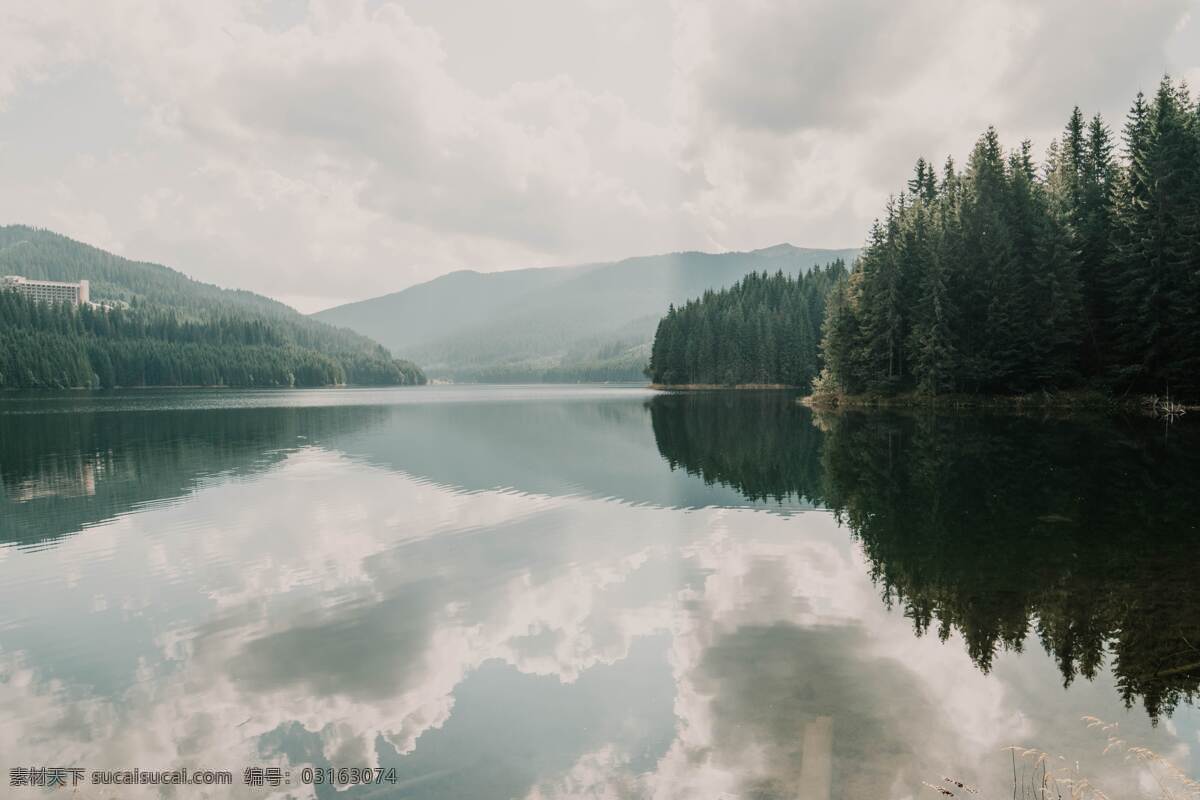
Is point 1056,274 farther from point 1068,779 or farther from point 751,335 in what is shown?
point 751,335

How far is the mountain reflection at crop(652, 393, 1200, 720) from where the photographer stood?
11.3m

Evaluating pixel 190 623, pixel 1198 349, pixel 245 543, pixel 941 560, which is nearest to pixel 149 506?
pixel 245 543

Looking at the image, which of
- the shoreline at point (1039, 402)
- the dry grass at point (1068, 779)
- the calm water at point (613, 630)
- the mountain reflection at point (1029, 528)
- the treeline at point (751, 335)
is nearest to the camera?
the dry grass at point (1068, 779)

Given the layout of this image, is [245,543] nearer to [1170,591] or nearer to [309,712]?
[309,712]

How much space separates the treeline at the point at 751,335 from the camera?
135000 mm

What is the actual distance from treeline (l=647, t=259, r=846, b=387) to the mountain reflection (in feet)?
300

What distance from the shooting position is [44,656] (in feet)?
38.7

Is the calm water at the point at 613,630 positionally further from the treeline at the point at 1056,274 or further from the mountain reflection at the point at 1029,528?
the treeline at the point at 1056,274

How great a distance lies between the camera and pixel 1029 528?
1883 cm

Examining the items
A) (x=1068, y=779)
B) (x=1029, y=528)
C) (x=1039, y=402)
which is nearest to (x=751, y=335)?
(x=1039, y=402)

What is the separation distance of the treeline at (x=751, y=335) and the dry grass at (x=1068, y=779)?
4993 inches

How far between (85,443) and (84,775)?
48163 millimetres

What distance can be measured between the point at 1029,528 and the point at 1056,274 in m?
52.1

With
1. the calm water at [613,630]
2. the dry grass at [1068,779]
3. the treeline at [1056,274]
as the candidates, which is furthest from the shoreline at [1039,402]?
the dry grass at [1068,779]
